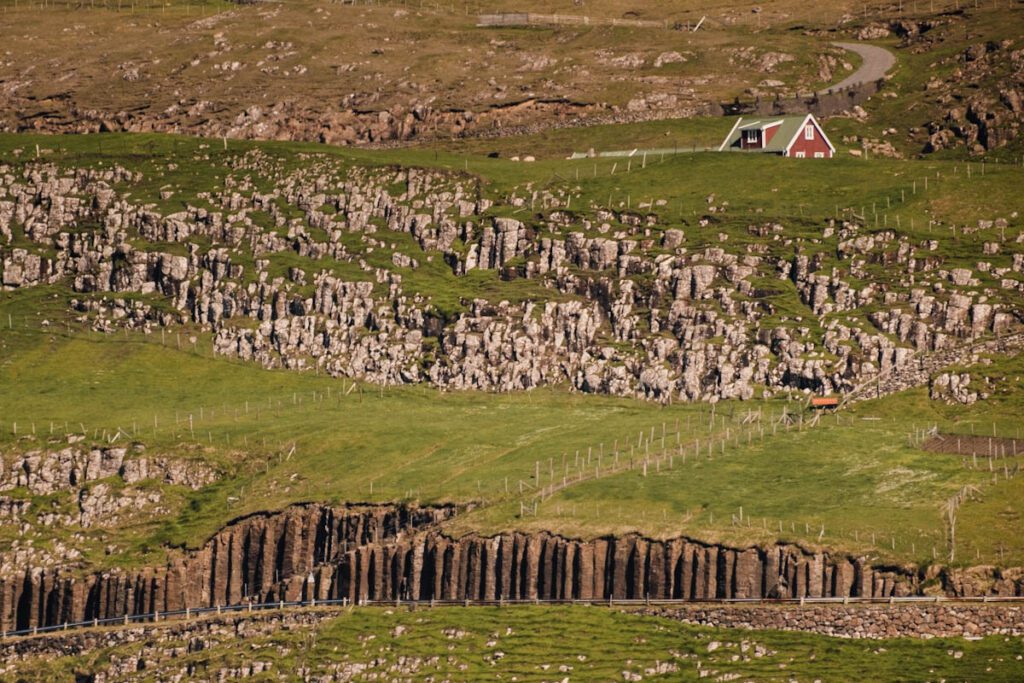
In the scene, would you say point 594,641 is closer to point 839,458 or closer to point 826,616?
point 826,616

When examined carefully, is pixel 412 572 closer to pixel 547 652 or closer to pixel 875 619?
pixel 547 652

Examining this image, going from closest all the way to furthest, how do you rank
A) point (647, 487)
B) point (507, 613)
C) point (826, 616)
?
point (826, 616), point (507, 613), point (647, 487)

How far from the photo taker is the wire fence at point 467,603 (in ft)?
529

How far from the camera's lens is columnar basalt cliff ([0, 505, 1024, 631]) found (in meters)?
170

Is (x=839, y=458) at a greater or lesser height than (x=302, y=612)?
greater

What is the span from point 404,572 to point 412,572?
761 mm

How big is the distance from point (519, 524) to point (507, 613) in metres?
11.0

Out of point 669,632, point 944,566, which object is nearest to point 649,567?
point 669,632

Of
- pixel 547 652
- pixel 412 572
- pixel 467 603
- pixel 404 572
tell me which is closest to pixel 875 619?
pixel 547 652

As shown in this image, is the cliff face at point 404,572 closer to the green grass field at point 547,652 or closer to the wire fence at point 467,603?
the wire fence at point 467,603

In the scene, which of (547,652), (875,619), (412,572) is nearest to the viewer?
(875,619)

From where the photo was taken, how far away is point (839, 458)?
631ft

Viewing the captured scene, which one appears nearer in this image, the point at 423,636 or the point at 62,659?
the point at 423,636

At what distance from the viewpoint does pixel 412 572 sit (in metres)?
185
